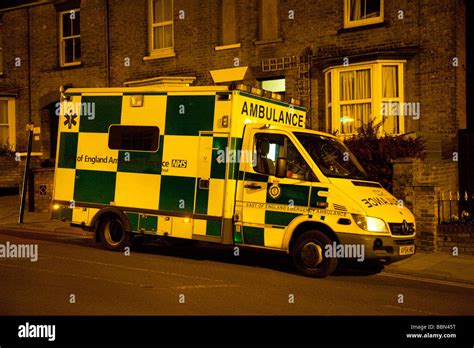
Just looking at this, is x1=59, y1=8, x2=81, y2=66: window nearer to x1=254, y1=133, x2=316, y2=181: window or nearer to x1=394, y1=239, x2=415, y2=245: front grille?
x1=254, y1=133, x2=316, y2=181: window

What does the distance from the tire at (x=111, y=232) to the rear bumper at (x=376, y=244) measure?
15.0 ft

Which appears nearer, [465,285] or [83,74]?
[465,285]

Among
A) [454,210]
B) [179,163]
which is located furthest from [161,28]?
[454,210]

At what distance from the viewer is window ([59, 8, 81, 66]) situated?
20.8 m

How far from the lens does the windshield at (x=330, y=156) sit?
9.38 meters

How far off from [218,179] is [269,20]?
28.2 feet

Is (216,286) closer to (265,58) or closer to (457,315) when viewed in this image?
(457,315)

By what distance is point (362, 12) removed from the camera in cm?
1570

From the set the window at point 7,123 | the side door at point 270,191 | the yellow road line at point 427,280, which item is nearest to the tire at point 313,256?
the side door at point 270,191

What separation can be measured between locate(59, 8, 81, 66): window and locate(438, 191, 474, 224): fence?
13703 mm

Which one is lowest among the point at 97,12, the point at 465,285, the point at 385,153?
Answer: the point at 465,285

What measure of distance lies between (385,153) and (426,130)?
241 centimetres

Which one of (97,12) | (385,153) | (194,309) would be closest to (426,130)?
(385,153)
